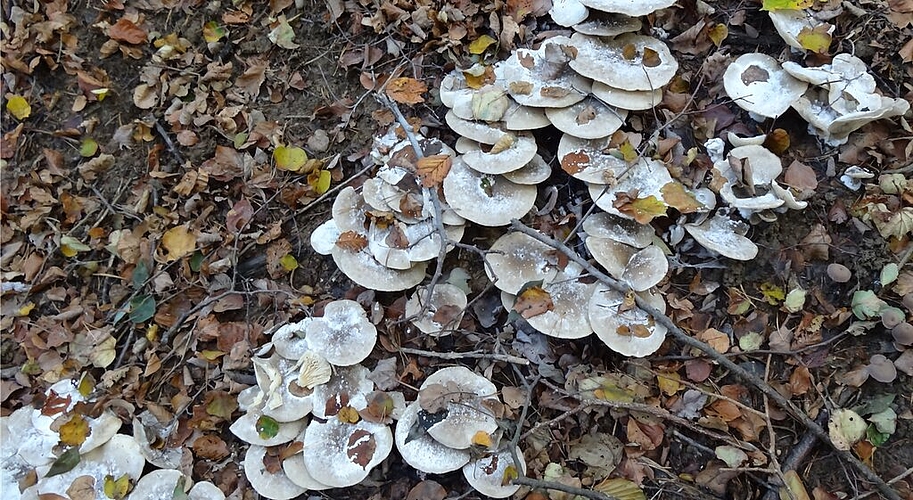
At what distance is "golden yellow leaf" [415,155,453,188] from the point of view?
149 inches

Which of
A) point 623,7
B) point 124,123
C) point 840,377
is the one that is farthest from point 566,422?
point 124,123

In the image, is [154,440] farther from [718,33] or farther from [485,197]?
[718,33]

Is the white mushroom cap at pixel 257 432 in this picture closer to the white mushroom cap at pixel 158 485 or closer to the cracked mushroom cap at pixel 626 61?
the white mushroom cap at pixel 158 485

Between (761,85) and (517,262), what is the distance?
1.99 meters

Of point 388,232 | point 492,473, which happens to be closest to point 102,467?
point 388,232

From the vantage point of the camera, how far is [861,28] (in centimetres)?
405

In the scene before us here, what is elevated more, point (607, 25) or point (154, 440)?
point (607, 25)

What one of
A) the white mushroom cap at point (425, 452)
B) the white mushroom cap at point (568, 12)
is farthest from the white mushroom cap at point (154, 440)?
the white mushroom cap at point (568, 12)

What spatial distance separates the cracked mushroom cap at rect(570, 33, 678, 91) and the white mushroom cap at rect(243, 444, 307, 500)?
3.04 m

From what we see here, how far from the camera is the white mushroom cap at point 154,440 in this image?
3.75 metres

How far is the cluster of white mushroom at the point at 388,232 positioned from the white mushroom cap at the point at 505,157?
24cm

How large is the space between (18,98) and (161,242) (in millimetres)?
1771

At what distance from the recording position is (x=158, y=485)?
3.64 m

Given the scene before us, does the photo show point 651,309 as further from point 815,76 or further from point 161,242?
point 161,242
